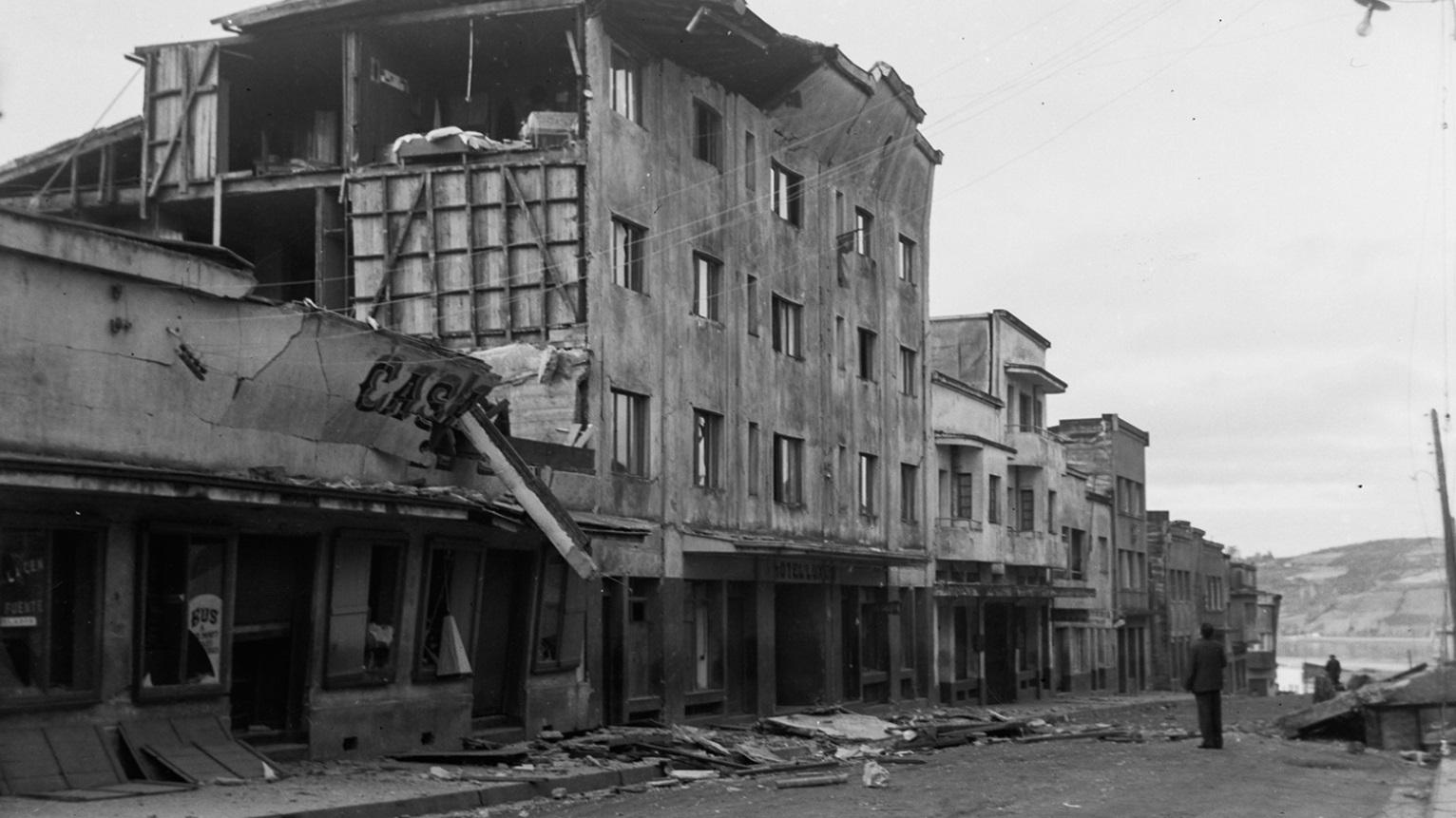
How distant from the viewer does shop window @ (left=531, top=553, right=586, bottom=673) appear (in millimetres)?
26766

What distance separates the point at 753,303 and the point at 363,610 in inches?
615

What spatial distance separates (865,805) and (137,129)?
22618 mm

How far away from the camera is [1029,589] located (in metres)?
53.9

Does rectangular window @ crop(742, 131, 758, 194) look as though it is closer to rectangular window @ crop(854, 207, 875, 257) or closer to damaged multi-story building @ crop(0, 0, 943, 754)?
damaged multi-story building @ crop(0, 0, 943, 754)

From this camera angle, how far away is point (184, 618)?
1894cm

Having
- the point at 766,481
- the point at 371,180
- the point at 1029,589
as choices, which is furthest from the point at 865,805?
the point at 1029,589

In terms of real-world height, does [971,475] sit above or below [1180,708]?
above

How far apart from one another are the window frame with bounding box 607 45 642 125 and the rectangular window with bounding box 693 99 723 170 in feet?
7.59

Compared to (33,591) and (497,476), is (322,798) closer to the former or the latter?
(33,591)

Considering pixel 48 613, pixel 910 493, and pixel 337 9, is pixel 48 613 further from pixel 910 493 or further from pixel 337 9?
pixel 910 493

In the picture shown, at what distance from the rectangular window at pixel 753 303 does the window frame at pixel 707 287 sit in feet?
4.22

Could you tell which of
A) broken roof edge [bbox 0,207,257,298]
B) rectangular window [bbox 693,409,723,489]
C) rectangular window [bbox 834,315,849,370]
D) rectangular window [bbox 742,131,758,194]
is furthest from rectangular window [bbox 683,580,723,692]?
broken roof edge [bbox 0,207,257,298]

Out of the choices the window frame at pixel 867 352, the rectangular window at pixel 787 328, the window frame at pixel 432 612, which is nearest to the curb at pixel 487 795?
the window frame at pixel 432 612

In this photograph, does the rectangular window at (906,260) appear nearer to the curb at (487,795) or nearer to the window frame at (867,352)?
the window frame at (867,352)
